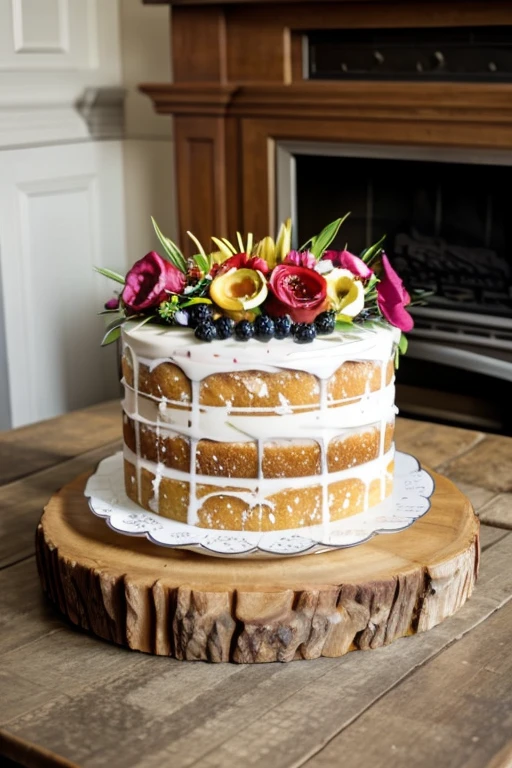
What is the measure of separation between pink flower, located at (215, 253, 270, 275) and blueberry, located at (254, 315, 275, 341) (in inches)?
2.8

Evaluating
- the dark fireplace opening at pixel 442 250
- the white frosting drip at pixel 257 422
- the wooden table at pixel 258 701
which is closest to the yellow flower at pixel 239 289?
the white frosting drip at pixel 257 422

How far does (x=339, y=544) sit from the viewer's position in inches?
47.1

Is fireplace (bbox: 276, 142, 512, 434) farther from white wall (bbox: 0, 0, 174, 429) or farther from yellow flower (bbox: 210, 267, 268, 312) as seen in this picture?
yellow flower (bbox: 210, 267, 268, 312)

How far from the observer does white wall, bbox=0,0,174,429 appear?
2836 mm

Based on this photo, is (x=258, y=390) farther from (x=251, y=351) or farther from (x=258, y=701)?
(x=258, y=701)

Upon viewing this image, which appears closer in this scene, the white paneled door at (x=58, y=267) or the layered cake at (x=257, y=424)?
the layered cake at (x=257, y=424)

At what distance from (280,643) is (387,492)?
0.29m

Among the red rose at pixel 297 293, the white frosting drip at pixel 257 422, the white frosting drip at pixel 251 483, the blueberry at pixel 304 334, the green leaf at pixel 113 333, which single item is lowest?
the white frosting drip at pixel 251 483

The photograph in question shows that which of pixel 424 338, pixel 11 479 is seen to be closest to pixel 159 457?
pixel 11 479

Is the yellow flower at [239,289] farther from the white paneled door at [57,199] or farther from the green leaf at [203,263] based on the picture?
the white paneled door at [57,199]

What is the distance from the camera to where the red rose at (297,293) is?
47.9 inches

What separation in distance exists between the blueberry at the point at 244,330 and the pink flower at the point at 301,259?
10cm

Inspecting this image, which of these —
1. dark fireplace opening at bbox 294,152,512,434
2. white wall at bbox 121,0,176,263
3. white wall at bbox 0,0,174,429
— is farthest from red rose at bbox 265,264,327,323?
white wall at bbox 121,0,176,263

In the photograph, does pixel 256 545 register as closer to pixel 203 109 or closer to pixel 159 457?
pixel 159 457
